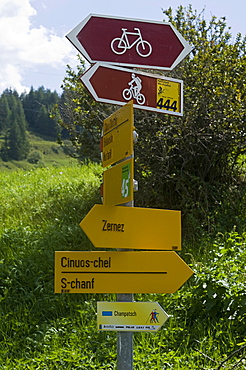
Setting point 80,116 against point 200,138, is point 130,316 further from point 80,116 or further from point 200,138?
point 80,116

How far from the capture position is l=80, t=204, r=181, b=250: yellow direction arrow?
2955 millimetres

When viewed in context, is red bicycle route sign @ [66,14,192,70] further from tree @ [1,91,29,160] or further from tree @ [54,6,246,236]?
tree @ [1,91,29,160]

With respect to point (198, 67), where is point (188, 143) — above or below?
below

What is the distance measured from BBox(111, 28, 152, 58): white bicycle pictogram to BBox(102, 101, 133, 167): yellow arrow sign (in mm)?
487

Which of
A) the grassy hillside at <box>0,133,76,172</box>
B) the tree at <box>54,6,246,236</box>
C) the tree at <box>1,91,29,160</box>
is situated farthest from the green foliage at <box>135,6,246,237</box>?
the tree at <box>1,91,29,160</box>

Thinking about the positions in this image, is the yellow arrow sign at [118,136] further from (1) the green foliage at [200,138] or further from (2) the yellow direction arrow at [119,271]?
(1) the green foliage at [200,138]

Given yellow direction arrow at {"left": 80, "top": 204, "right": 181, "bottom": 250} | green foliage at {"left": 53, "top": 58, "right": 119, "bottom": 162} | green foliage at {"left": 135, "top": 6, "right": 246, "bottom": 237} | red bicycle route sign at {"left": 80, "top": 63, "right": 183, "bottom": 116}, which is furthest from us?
green foliage at {"left": 53, "top": 58, "right": 119, "bottom": 162}

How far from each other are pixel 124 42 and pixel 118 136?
0.71 metres

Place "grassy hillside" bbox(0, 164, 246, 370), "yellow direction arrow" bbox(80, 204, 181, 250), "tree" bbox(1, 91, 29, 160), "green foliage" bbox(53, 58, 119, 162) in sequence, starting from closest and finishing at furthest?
"yellow direction arrow" bbox(80, 204, 181, 250)
"grassy hillside" bbox(0, 164, 246, 370)
"green foliage" bbox(53, 58, 119, 162)
"tree" bbox(1, 91, 29, 160)

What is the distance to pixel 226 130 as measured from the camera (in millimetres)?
6973

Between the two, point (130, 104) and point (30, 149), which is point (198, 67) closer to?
point (130, 104)

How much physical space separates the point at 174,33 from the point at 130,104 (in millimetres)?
885

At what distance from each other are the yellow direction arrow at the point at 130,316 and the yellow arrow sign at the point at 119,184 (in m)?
0.59

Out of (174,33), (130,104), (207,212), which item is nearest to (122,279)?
(130,104)
